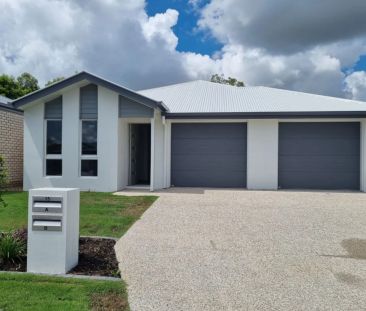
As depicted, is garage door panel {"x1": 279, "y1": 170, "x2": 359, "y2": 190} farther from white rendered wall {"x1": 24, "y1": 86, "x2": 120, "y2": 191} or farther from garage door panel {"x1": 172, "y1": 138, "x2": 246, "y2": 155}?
white rendered wall {"x1": 24, "y1": 86, "x2": 120, "y2": 191}

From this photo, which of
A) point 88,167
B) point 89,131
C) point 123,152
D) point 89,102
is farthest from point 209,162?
point 89,102

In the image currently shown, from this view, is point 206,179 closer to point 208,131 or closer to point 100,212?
point 208,131

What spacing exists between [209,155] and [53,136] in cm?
634

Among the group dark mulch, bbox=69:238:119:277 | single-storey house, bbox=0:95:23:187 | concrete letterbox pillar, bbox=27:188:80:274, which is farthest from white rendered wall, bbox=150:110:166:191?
concrete letterbox pillar, bbox=27:188:80:274

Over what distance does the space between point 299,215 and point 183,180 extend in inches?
250

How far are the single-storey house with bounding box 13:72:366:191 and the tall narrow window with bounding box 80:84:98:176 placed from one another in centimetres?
4

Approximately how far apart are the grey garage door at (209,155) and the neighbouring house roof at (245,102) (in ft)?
2.77

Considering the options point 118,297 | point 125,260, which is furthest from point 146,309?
point 125,260

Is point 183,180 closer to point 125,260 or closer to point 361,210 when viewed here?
point 361,210

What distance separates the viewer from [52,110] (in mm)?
13008

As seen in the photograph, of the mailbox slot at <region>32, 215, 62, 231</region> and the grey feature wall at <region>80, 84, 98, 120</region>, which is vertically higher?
the grey feature wall at <region>80, 84, 98, 120</region>

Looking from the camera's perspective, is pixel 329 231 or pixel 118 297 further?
pixel 329 231

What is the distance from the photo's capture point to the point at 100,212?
857 cm

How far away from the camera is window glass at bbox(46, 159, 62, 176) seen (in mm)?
12891
